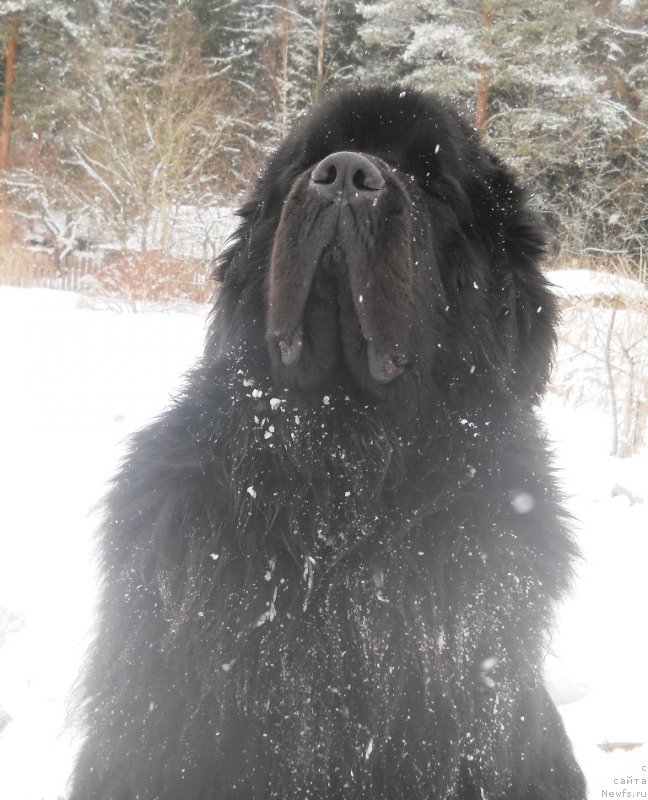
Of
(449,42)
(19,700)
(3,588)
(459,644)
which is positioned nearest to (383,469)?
(459,644)

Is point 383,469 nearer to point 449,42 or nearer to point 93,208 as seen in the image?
point 449,42

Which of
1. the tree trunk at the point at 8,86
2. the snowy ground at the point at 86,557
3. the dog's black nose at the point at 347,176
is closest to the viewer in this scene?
the dog's black nose at the point at 347,176

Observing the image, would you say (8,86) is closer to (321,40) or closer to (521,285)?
(321,40)

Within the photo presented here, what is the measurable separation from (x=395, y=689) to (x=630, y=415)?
444cm

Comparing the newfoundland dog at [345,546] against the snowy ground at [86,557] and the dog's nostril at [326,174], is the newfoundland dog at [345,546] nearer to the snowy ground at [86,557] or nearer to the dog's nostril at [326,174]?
the dog's nostril at [326,174]

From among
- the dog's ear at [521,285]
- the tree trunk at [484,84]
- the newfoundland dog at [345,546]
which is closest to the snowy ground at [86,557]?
the newfoundland dog at [345,546]

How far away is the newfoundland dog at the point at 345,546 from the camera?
158 cm

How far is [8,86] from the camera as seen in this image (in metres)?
23.0

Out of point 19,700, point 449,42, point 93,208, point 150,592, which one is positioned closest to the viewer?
point 150,592

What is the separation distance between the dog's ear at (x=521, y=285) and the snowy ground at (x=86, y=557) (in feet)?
2.59

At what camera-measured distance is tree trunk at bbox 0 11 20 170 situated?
2230 centimetres

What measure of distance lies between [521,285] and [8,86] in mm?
26323

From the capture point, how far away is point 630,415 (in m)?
5.34

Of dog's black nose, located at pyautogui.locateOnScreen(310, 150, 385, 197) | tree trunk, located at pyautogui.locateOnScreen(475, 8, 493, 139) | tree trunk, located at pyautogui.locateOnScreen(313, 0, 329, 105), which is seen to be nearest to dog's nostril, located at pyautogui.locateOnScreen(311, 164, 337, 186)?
dog's black nose, located at pyautogui.locateOnScreen(310, 150, 385, 197)
